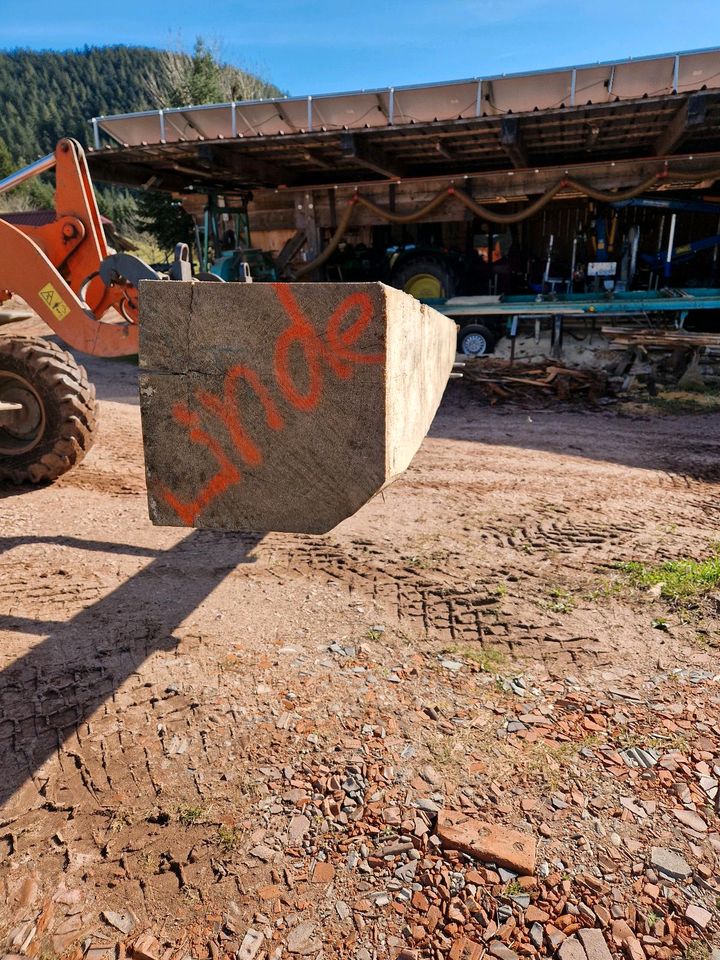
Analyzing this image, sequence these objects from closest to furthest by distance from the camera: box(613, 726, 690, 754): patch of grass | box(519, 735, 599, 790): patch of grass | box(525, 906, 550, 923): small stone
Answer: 1. box(525, 906, 550, 923): small stone
2. box(519, 735, 599, 790): patch of grass
3. box(613, 726, 690, 754): patch of grass

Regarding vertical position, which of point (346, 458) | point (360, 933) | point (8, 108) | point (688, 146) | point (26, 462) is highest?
point (8, 108)

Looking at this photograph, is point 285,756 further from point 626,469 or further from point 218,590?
point 626,469

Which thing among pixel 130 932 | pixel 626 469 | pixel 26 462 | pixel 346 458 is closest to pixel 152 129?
pixel 26 462

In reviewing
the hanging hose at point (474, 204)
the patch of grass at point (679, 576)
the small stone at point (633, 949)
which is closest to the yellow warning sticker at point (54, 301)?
the patch of grass at point (679, 576)

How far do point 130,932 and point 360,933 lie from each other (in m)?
0.74

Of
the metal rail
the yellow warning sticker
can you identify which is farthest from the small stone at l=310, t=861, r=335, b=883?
the metal rail

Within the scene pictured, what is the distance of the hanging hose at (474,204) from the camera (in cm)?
1228

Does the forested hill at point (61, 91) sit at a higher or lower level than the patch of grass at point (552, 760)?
higher

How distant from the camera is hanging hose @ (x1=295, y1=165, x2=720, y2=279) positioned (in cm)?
1228

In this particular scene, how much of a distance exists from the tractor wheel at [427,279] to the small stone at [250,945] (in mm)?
12954

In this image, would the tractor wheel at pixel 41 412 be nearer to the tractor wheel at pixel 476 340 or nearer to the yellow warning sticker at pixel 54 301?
the yellow warning sticker at pixel 54 301

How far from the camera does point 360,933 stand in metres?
1.98

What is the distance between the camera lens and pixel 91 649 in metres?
3.33

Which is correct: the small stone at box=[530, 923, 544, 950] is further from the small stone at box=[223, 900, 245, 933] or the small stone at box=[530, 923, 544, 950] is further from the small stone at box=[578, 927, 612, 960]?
the small stone at box=[223, 900, 245, 933]
